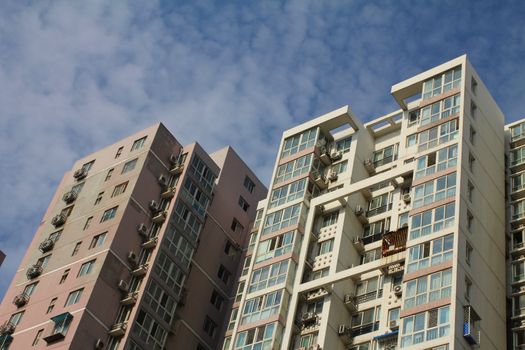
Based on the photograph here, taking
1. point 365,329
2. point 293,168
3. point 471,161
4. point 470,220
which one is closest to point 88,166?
point 293,168

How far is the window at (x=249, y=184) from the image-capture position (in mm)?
69438

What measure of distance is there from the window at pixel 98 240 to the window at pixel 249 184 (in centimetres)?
1442

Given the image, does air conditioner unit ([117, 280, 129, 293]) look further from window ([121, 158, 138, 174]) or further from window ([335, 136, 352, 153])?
window ([335, 136, 352, 153])

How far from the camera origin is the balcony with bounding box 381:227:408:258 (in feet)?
161

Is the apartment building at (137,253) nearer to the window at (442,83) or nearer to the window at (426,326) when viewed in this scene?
the window at (442,83)

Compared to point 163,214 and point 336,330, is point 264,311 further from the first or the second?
point 163,214

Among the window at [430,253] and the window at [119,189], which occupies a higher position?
the window at [119,189]

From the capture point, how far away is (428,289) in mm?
44156

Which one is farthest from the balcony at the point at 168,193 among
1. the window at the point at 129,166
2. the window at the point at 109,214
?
the window at the point at 109,214

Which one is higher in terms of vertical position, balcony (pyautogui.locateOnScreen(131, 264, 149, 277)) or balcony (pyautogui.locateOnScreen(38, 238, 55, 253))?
balcony (pyautogui.locateOnScreen(38, 238, 55, 253))

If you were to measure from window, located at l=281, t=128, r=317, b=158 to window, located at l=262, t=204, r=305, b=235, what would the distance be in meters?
5.30

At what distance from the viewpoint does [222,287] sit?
6359cm

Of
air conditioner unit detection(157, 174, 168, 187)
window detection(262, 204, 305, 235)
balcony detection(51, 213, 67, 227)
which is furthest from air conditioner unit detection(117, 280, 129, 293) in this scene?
balcony detection(51, 213, 67, 227)

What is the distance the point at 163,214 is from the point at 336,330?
54.8ft
